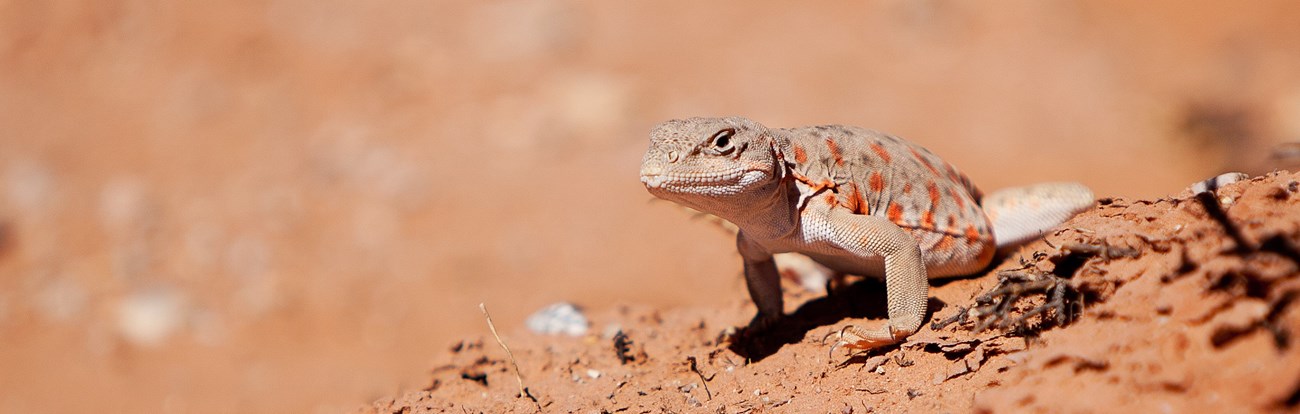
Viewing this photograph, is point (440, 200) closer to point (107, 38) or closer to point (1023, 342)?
point (107, 38)

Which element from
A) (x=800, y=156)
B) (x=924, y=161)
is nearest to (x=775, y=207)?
(x=800, y=156)

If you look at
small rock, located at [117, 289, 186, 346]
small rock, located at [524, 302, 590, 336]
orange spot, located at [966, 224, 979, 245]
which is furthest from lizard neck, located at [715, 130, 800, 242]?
small rock, located at [117, 289, 186, 346]

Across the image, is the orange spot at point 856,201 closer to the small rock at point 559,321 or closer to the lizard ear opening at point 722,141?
the lizard ear opening at point 722,141

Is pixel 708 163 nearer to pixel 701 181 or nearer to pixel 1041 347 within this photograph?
pixel 701 181

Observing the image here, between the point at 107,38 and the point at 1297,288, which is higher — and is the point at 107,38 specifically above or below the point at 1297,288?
above

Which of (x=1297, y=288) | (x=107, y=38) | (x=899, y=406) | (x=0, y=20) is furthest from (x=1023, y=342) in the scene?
(x=0, y=20)

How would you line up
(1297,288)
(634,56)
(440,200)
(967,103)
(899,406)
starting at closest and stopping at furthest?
(1297,288) < (899,406) < (440,200) < (967,103) < (634,56)

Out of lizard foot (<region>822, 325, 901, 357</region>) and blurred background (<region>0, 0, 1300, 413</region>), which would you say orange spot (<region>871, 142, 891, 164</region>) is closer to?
lizard foot (<region>822, 325, 901, 357</region>)
